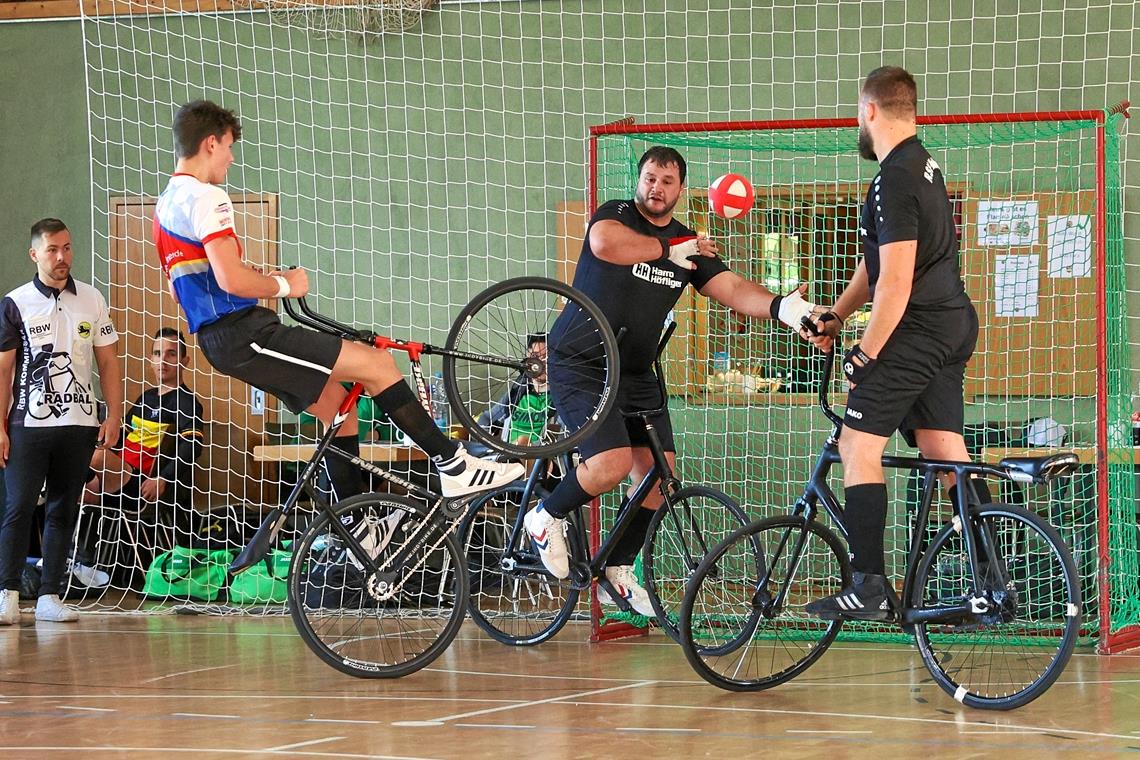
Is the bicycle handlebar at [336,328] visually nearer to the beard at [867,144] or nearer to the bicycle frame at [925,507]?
the bicycle frame at [925,507]

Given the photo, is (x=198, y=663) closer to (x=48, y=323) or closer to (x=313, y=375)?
(x=313, y=375)

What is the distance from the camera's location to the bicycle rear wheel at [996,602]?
3543 millimetres

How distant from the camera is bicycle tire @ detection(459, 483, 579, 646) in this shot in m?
4.88

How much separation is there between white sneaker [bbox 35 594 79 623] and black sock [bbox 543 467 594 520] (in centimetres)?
257

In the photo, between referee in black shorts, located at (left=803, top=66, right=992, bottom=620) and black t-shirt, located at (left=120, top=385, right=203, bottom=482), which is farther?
black t-shirt, located at (left=120, top=385, right=203, bottom=482)

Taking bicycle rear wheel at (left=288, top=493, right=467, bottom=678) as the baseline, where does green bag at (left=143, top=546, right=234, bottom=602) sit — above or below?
below

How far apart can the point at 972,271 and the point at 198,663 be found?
4732 millimetres

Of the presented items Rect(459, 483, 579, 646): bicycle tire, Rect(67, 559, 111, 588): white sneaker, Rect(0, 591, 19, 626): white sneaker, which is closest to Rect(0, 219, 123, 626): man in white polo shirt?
Rect(0, 591, 19, 626): white sneaker

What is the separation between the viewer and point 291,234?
8594 mm

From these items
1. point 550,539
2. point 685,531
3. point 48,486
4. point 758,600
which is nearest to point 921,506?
point 758,600

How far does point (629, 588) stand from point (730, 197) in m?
1.41

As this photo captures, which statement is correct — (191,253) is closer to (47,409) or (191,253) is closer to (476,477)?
(476,477)

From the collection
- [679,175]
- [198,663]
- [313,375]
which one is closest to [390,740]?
[313,375]

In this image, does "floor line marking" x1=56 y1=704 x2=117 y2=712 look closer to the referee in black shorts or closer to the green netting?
the referee in black shorts
